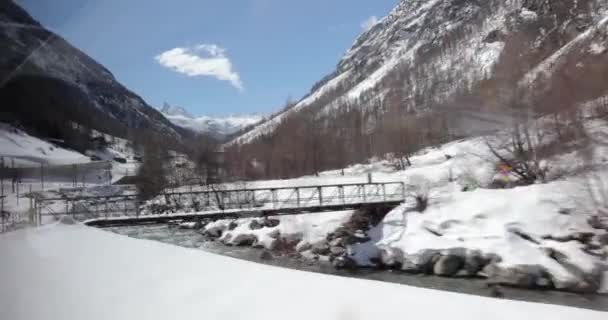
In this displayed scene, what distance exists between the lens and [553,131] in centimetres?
1077

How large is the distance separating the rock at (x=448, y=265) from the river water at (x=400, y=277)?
279mm

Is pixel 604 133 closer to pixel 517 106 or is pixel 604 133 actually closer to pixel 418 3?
pixel 517 106

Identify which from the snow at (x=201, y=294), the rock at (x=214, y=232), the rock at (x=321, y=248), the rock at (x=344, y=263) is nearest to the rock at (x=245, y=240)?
the rock at (x=214, y=232)

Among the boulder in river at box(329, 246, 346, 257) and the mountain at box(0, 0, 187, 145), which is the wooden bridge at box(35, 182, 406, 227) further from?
the mountain at box(0, 0, 187, 145)

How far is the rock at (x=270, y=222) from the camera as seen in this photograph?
1712 centimetres

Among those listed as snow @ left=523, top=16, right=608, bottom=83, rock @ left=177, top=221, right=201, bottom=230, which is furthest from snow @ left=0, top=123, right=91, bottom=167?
rock @ left=177, top=221, right=201, bottom=230

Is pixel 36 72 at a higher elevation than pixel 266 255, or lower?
higher

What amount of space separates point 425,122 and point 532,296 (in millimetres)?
24375

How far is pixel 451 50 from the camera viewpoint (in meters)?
84.8

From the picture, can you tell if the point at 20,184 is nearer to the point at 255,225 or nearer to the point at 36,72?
the point at 36,72

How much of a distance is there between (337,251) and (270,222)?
515cm

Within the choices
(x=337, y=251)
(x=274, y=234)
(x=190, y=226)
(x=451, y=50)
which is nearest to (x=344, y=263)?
(x=337, y=251)

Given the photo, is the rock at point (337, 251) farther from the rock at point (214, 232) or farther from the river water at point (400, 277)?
the rock at point (214, 232)

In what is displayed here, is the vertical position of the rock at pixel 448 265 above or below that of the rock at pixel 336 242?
below
